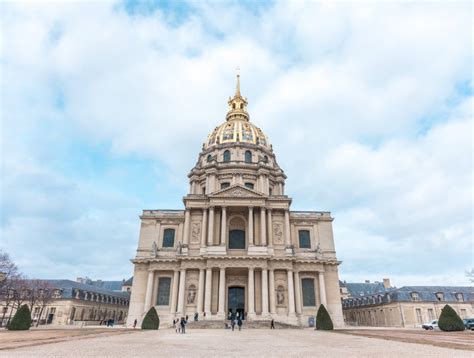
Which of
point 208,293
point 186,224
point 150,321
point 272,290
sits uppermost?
point 186,224

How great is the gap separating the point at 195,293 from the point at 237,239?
7.80m

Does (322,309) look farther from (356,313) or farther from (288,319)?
(356,313)

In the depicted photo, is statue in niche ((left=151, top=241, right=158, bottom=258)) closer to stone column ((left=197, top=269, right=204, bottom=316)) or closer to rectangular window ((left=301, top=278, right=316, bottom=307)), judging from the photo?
stone column ((left=197, top=269, right=204, bottom=316))

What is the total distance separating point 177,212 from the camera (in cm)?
3953

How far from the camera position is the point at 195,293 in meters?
34.2

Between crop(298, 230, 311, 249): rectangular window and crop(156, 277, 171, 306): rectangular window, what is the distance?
50.1 ft

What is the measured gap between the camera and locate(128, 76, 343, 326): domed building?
110ft

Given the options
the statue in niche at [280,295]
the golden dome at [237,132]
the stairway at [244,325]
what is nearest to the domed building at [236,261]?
the statue in niche at [280,295]

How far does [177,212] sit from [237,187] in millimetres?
7804

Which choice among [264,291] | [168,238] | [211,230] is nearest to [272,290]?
[264,291]

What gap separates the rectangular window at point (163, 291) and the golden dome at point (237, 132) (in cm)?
2167

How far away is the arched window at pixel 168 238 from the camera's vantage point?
3803 cm

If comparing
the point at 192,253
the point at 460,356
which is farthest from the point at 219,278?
the point at 460,356

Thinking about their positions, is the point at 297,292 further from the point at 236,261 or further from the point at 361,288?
the point at 361,288
